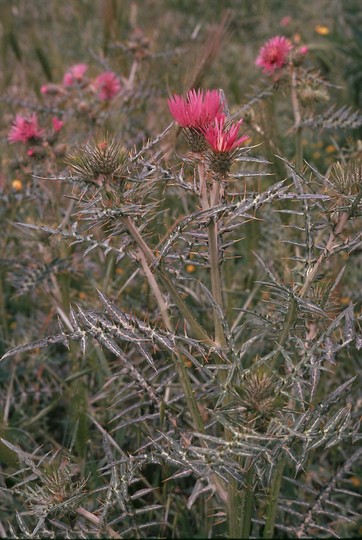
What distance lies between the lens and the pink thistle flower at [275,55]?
175 cm

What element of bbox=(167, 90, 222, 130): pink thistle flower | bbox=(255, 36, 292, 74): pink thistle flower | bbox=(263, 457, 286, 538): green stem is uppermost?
bbox=(255, 36, 292, 74): pink thistle flower

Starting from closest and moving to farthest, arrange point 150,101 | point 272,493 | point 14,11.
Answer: point 272,493 → point 150,101 → point 14,11

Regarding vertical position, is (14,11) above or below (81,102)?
above

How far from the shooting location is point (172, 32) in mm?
4266

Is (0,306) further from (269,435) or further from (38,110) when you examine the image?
(269,435)

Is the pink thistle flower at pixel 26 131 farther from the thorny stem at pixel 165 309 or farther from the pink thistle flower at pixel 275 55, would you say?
the thorny stem at pixel 165 309

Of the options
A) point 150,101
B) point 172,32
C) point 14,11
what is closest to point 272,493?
point 150,101

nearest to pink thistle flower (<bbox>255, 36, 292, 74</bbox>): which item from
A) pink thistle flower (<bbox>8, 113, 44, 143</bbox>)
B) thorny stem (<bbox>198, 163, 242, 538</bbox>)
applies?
pink thistle flower (<bbox>8, 113, 44, 143</bbox>)

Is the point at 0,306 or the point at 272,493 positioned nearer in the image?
the point at 272,493

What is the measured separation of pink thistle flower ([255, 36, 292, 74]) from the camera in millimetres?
1751

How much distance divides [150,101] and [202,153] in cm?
163

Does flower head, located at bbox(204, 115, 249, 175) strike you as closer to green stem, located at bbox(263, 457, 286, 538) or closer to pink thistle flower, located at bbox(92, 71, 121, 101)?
green stem, located at bbox(263, 457, 286, 538)

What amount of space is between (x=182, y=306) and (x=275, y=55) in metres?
0.87

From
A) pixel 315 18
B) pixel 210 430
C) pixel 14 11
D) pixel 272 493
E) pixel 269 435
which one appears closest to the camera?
pixel 269 435
